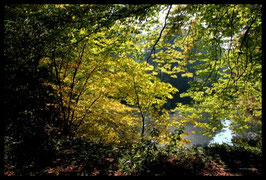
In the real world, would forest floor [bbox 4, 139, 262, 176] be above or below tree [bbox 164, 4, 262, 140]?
below

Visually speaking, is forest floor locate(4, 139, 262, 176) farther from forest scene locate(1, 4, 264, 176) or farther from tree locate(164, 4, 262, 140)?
tree locate(164, 4, 262, 140)

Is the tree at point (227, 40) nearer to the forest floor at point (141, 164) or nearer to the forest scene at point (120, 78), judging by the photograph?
the forest scene at point (120, 78)

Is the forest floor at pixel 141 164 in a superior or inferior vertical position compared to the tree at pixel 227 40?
inferior

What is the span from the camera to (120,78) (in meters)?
7.17

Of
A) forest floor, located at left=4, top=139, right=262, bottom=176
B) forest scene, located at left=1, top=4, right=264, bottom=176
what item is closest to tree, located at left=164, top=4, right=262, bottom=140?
forest scene, located at left=1, top=4, right=264, bottom=176

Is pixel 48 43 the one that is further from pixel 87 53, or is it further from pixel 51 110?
pixel 51 110

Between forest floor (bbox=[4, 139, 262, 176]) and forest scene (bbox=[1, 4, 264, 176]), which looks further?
forest floor (bbox=[4, 139, 262, 176])

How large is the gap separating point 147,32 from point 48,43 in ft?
8.51

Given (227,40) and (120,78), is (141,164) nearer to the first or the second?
(120,78)

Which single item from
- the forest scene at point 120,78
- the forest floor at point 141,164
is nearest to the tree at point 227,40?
the forest scene at point 120,78

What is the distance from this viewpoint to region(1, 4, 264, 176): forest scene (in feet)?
12.1

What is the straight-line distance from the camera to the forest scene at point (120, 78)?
3678mm
